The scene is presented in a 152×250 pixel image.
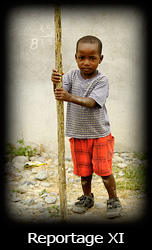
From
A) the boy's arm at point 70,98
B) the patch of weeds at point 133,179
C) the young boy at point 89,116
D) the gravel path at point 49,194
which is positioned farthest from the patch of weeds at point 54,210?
the boy's arm at point 70,98

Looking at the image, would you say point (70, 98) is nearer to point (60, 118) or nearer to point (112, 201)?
point (60, 118)

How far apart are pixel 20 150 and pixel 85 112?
6.08ft

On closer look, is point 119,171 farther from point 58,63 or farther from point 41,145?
point 58,63

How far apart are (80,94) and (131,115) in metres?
1.74

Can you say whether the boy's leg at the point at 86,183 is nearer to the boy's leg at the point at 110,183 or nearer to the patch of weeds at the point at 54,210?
the boy's leg at the point at 110,183

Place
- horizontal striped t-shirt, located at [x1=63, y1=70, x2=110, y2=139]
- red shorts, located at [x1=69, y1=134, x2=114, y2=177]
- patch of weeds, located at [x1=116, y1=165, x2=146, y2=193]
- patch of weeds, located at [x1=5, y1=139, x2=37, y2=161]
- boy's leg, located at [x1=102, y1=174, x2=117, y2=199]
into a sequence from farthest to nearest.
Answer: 1. patch of weeds, located at [x1=5, y1=139, x2=37, y2=161]
2. patch of weeds, located at [x1=116, y1=165, x2=146, y2=193]
3. boy's leg, located at [x1=102, y1=174, x2=117, y2=199]
4. red shorts, located at [x1=69, y1=134, x2=114, y2=177]
5. horizontal striped t-shirt, located at [x1=63, y1=70, x2=110, y2=139]

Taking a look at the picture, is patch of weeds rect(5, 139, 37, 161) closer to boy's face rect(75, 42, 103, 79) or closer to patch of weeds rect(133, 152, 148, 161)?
patch of weeds rect(133, 152, 148, 161)

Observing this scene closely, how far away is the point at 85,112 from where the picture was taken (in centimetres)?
231

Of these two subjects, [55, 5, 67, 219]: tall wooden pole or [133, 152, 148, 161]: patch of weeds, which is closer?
[55, 5, 67, 219]: tall wooden pole

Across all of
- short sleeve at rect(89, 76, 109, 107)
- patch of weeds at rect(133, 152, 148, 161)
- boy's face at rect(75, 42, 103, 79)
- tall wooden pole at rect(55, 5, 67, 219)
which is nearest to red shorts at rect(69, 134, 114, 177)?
tall wooden pole at rect(55, 5, 67, 219)

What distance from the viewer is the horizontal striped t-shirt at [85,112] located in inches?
89.7

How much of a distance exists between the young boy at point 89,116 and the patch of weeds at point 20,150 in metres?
1.49

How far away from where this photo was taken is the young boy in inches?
85.2
